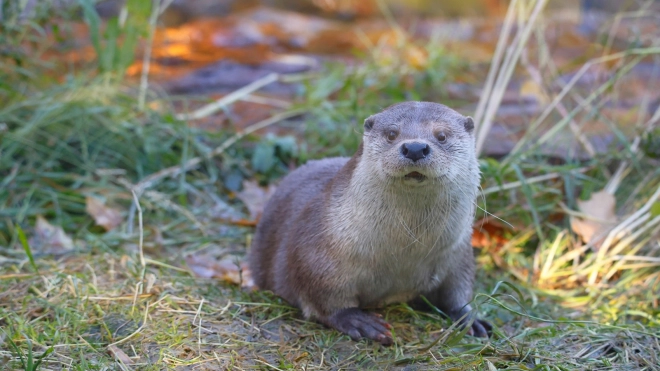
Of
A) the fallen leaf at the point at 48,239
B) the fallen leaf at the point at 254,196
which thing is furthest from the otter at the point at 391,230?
the fallen leaf at the point at 48,239

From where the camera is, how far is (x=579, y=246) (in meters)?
3.44

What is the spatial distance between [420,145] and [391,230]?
38cm

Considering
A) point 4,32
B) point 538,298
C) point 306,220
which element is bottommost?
point 538,298

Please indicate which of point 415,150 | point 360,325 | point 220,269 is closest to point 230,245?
point 220,269

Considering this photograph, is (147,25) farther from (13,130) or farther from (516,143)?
(516,143)

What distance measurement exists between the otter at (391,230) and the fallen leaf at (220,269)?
0.97 ft

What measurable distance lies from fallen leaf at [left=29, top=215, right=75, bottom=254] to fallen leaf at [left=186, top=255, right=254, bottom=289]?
1.90 ft

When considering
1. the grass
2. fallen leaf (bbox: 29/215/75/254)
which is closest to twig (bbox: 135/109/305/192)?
the grass

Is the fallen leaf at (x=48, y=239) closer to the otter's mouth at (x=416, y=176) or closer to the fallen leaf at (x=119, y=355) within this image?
the fallen leaf at (x=119, y=355)

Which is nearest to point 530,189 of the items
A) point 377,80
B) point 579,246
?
point 579,246

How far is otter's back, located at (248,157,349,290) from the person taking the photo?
3008 mm

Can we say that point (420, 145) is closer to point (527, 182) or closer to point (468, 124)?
point (468, 124)

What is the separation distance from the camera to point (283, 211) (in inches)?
122

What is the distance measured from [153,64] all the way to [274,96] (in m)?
1.50
